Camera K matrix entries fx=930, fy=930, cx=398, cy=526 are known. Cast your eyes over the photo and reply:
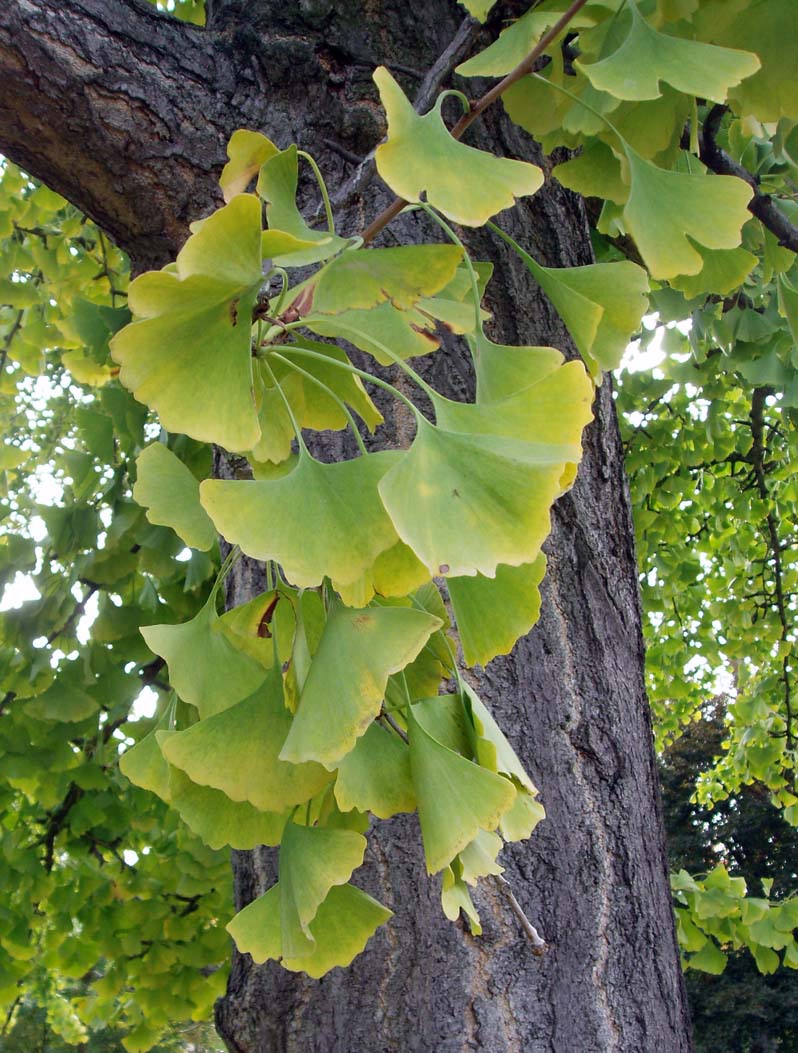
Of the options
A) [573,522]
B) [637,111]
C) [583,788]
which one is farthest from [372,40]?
[583,788]

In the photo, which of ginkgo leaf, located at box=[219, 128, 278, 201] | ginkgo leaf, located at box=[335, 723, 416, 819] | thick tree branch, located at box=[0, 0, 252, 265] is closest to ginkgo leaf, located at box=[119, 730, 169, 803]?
ginkgo leaf, located at box=[335, 723, 416, 819]

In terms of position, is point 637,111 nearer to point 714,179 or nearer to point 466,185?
point 714,179

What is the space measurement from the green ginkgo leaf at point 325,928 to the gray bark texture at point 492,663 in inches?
11.4

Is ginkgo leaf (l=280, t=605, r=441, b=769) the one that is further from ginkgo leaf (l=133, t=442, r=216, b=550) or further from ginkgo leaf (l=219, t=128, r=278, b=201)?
ginkgo leaf (l=219, t=128, r=278, b=201)

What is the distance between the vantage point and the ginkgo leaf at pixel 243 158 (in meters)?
0.62

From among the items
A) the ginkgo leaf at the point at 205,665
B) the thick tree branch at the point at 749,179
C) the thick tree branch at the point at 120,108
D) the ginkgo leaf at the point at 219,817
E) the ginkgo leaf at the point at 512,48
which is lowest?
the ginkgo leaf at the point at 219,817

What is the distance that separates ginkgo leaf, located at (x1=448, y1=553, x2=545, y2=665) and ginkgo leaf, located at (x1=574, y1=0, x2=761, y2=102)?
32 centimetres

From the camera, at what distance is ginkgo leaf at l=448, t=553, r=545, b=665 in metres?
0.55

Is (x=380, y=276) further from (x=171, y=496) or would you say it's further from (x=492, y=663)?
(x=492, y=663)

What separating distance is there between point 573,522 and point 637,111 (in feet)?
1.49

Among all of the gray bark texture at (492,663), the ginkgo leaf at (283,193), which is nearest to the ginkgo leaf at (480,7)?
the gray bark texture at (492,663)

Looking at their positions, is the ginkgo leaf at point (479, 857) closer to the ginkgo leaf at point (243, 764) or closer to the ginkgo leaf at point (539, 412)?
the ginkgo leaf at point (243, 764)

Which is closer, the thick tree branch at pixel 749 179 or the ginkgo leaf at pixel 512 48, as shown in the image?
the ginkgo leaf at pixel 512 48

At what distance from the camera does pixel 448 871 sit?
50 centimetres
